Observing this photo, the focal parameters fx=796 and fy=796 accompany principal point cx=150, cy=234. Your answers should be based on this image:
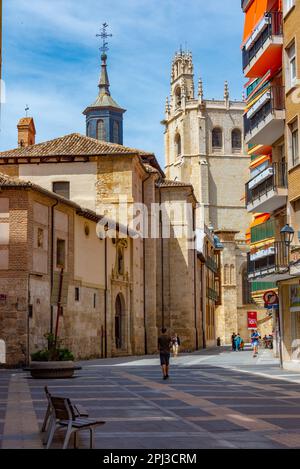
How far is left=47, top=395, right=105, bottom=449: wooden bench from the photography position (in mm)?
9312

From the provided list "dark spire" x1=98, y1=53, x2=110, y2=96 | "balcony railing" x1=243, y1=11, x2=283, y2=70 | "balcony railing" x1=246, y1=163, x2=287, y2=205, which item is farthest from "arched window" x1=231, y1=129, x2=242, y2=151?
"balcony railing" x1=243, y1=11, x2=283, y2=70

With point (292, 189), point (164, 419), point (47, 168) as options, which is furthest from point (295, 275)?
point (47, 168)

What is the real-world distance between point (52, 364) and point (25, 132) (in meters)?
33.0

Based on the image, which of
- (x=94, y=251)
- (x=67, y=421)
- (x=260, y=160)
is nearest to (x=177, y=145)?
(x=94, y=251)

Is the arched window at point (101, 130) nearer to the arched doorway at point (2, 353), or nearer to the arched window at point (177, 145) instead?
the arched window at point (177, 145)

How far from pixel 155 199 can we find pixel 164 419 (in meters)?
41.5

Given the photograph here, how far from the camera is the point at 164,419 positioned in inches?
507

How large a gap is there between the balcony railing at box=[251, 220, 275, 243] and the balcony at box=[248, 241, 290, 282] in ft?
2.88

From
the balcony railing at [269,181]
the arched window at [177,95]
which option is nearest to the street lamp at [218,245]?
the arched window at [177,95]

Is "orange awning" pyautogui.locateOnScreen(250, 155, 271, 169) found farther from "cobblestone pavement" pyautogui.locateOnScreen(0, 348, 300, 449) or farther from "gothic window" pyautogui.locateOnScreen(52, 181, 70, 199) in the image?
"gothic window" pyautogui.locateOnScreen(52, 181, 70, 199)

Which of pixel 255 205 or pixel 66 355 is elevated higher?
pixel 255 205

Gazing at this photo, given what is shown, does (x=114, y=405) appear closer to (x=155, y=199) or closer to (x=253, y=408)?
(x=253, y=408)
